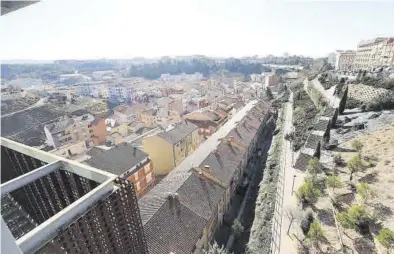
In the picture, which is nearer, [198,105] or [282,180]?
[282,180]

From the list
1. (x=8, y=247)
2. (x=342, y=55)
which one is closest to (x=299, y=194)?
(x=8, y=247)

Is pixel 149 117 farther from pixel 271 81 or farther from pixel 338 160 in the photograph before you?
pixel 271 81

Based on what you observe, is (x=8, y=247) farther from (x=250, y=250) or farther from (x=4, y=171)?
(x=250, y=250)

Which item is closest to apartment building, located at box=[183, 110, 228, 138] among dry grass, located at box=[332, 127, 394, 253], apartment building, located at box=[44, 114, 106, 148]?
apartment building, located at box=[44, 114, 106, 148]

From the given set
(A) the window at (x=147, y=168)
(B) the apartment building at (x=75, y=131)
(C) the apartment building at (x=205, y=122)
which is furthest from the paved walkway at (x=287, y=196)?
(B) the apartment building at (x=75, y=131)

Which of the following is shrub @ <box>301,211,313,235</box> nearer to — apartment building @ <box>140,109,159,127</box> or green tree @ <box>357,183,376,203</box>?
green tree @ <box>357,183,376,203</box>
